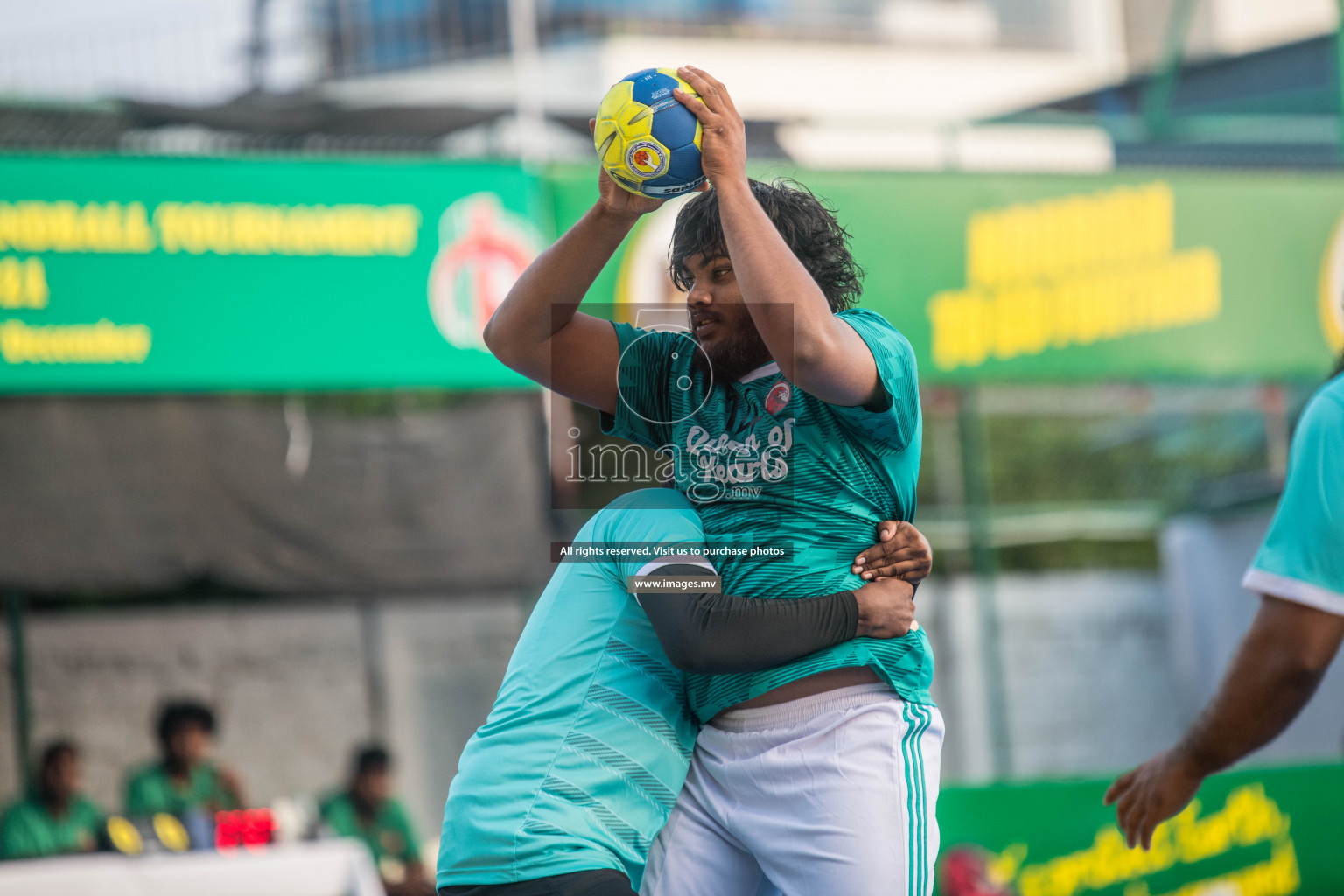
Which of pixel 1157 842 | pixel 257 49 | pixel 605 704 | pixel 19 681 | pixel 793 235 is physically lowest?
pixel 1157 842

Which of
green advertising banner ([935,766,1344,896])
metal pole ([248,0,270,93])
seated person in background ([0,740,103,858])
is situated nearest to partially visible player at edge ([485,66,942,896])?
green advertising banner ([935,766,1344,896])

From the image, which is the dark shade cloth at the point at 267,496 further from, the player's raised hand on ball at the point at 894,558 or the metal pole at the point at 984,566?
the player's raised hand on ball at the point at 894,558

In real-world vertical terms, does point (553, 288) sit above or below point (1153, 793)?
above

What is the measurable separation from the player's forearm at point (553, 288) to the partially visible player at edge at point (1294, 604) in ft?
4.40

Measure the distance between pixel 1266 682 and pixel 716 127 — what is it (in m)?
1.47

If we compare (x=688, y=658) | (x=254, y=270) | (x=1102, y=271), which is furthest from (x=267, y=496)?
(x=688, y=658)

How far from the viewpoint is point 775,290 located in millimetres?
2312

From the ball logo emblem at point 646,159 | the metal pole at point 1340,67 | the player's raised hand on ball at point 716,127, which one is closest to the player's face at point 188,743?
the ball logo emblem at point 646,159

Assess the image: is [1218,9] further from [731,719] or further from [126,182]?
[731,719]

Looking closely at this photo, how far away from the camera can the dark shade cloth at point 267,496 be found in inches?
277

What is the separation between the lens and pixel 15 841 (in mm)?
7613

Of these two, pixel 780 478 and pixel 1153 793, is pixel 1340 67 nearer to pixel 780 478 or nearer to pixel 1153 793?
pixel 1153 793

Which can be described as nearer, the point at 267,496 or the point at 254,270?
the point at 254,270

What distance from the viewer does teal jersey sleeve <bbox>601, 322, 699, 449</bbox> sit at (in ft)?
9.07
